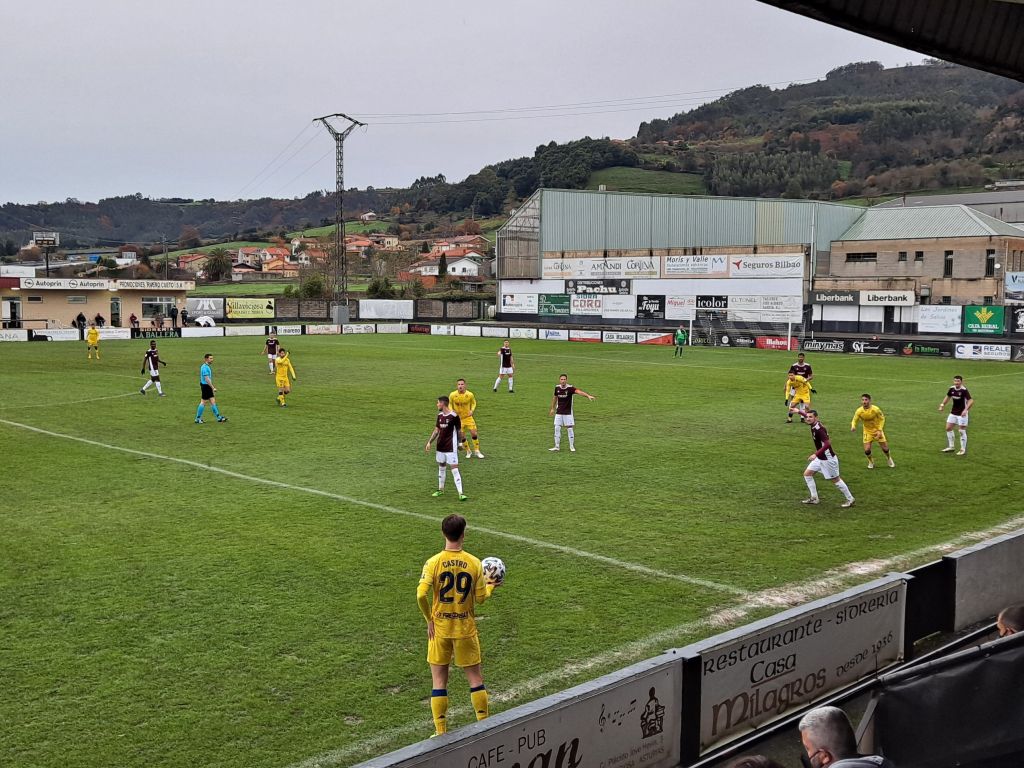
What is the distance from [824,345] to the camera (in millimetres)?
58781

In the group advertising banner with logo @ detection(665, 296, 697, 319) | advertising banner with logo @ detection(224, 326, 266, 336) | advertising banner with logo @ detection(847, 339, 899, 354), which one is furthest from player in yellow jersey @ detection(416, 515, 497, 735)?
advertising banner with logo @ detection(224, 326, 266, 336)

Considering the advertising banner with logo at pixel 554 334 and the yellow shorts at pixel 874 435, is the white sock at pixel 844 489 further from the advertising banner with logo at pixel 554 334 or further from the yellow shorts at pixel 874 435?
the advertising banner with logo at pixel 554 334

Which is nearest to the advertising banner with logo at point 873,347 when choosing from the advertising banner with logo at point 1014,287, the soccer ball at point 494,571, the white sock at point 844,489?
the advertising banner with logo at point 1014,287

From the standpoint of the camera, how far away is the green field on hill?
176375 mm

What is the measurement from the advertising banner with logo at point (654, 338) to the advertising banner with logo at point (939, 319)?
16596 millimetres

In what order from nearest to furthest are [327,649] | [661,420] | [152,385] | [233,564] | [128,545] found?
[327,649], [233,564], [128,545], [661,420], [152,385]

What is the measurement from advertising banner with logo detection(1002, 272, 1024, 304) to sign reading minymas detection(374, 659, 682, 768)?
228ft

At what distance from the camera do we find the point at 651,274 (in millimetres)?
76062

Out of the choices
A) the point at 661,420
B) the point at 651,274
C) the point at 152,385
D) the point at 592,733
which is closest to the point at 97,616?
the point at 592,733

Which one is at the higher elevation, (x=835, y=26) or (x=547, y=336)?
(x=835, y=26)

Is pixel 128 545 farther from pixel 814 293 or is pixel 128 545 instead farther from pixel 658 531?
pixel 814 293

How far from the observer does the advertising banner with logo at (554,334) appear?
6969cm

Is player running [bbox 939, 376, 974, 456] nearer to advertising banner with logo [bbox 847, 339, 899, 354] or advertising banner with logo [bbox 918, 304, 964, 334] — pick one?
advertising banner with logo [bbox 847, 339, 899, 354]

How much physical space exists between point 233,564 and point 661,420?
16427 mm
